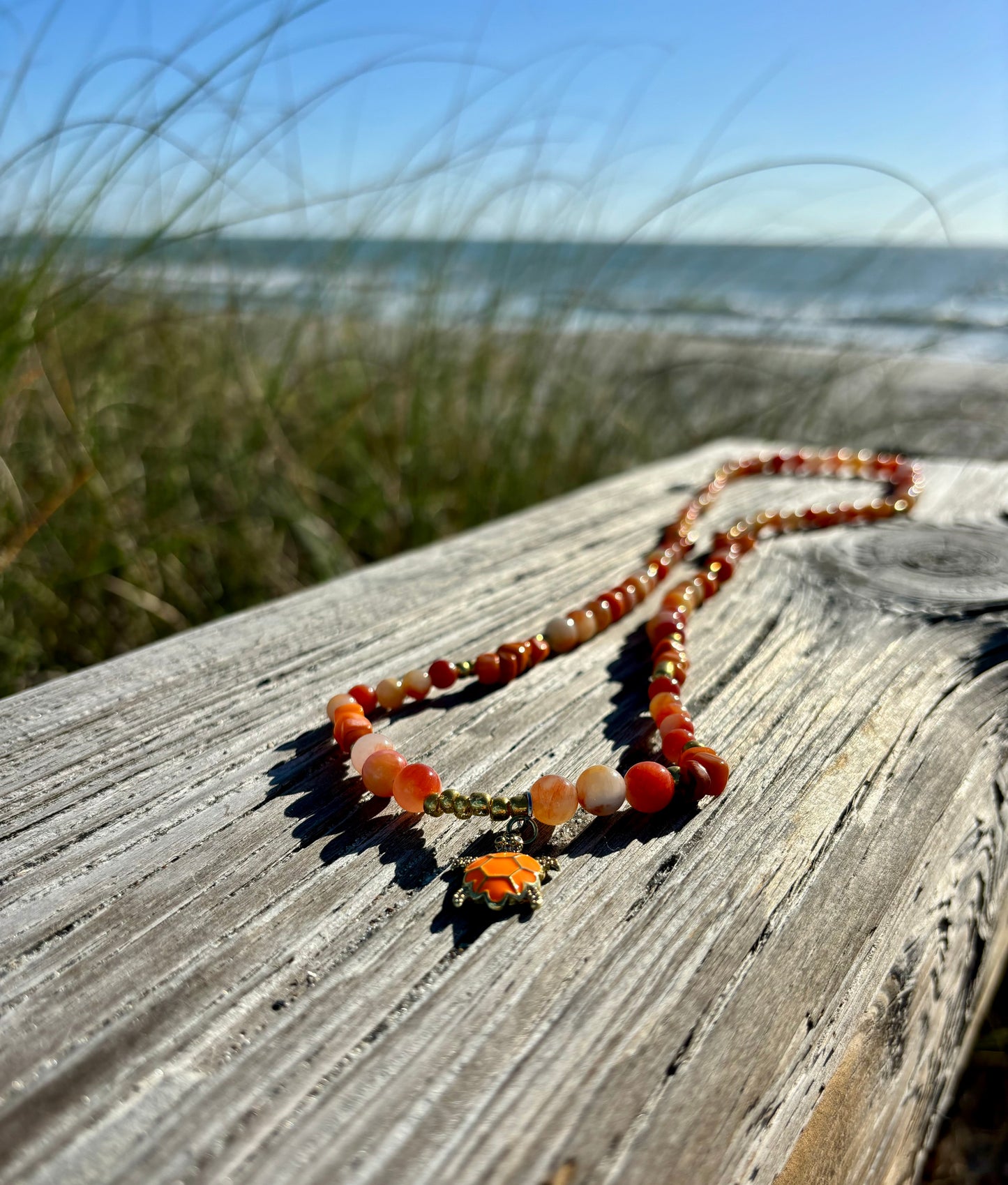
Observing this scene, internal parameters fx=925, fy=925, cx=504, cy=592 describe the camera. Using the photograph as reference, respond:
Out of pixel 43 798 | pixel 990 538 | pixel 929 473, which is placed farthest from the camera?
pixel 929 473

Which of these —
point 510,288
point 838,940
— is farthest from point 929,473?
point 838,940

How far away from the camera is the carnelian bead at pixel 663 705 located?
2.95 feet

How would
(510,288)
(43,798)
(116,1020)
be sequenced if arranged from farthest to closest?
(510,288) < (43,798) < (116,1020)

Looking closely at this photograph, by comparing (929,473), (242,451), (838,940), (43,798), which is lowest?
(838,940)

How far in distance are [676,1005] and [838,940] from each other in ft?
0.46

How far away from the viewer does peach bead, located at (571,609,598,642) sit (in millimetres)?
1099

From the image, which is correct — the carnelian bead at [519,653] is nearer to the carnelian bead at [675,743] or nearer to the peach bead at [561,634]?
the peach bead at [561,634]

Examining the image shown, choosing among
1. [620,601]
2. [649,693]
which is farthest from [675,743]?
[620,601]

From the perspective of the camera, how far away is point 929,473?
6.15ft

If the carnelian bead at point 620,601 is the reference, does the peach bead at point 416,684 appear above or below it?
below

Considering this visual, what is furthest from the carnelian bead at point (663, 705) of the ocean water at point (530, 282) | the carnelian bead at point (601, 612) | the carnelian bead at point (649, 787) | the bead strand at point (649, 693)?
the ocean water at point (530, 282)

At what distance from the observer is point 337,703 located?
90cm

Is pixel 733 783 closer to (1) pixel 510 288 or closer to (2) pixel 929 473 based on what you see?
(2) pixel 929 473

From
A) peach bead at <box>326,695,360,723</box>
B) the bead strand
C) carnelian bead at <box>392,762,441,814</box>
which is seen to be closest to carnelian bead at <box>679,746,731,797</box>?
the bead strand
